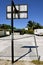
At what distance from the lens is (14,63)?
265 inches

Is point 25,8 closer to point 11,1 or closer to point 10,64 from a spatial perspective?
point 11,1

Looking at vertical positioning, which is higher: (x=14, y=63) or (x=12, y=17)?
(x=12, y=17)

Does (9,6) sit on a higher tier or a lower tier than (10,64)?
higher

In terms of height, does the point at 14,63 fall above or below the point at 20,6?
below

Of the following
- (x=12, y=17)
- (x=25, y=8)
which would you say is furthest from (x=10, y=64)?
(x=25, y=8)

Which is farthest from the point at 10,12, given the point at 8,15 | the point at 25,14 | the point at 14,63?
the point at 14,63

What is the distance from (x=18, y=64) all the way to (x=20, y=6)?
8.47ft

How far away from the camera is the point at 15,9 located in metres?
6.75

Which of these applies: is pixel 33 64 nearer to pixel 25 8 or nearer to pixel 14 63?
pixel 14 63

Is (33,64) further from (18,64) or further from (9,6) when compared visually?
(9,6)

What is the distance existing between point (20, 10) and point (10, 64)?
8.01 ft

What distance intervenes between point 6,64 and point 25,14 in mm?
2343

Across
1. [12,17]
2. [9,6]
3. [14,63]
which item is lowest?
[14,63]

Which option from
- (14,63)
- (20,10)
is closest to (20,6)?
(20,10)
